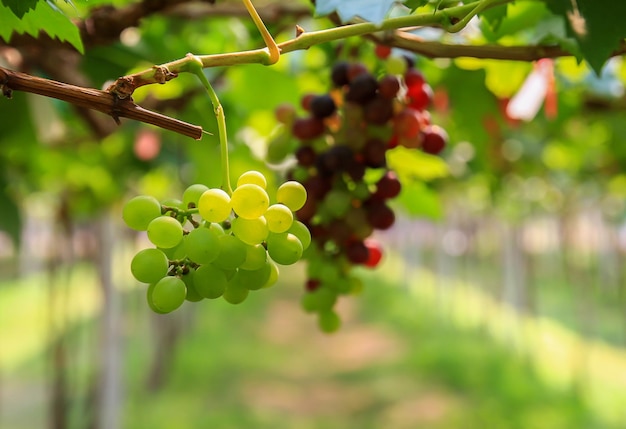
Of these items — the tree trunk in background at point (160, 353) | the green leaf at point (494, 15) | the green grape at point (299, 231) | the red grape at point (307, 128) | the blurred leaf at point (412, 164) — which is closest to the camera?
the green grape at point (299, 231)

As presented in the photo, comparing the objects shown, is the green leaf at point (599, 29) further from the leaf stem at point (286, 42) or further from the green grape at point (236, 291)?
the green grape at point (236, 291)

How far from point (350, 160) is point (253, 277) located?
283mm

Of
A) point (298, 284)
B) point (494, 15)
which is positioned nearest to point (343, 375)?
point (494, 15)

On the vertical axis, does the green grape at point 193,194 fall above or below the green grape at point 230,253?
above

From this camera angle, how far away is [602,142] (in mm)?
2473

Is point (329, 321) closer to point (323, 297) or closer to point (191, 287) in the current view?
point (323, 297)

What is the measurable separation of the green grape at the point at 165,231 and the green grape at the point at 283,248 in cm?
6

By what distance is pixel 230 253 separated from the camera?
0.40 meters

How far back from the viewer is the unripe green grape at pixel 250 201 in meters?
0.40

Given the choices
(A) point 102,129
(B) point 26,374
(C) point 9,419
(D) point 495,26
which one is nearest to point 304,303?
(D) point 495,26

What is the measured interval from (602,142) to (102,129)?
6.56ft

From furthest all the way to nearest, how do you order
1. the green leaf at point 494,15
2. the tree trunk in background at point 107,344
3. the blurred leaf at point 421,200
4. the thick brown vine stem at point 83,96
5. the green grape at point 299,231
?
1. the tree trunk in background at point 107,344
2. the blurred leaf at point 421,200
3. the green leaf at point 494,15
4. the green grape at point 299,231
5. the thick brown vine stem at point 83,96

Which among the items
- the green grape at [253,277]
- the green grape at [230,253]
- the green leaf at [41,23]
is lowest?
the green grape at [253,277]

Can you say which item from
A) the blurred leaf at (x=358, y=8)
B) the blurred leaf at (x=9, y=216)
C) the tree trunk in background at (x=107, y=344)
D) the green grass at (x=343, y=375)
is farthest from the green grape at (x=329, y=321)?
the green grass at (x=343, y=375)
